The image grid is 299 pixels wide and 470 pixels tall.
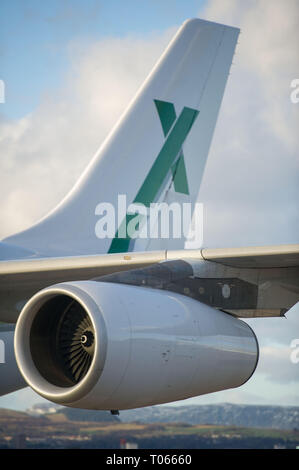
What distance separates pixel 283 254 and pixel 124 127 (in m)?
3.85

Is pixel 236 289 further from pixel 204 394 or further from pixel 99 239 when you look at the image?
pixel 99 239

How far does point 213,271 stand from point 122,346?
4.13ft

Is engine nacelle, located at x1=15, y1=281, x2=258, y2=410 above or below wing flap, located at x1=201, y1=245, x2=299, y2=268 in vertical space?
below

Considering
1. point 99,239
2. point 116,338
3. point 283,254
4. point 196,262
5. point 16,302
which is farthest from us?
point 99,239

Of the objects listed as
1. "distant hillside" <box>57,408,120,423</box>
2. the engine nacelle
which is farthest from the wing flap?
"distant hillside" <box>57,408,120,423</box>

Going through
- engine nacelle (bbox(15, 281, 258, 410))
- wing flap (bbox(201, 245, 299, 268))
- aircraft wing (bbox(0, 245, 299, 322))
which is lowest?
engine nacelle (bbox(15, 281, 258, 410))

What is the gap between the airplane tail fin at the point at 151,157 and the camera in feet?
26.2

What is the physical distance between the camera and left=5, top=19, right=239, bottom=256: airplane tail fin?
314 inches

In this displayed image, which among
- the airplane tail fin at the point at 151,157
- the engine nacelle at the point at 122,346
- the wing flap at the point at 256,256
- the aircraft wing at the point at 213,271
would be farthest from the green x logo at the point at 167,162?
the engine nacelle at the point at 122,346

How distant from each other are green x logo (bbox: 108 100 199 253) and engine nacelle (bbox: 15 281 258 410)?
2.79 m

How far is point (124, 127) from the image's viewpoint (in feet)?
27.7

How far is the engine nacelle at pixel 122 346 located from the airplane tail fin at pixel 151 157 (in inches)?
105

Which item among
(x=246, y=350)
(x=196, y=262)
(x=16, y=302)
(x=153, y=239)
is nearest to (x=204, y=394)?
(x=246, y=350)

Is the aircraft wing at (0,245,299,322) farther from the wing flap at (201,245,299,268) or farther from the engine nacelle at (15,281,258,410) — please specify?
the engine nacelle at (15,281,258,410)
